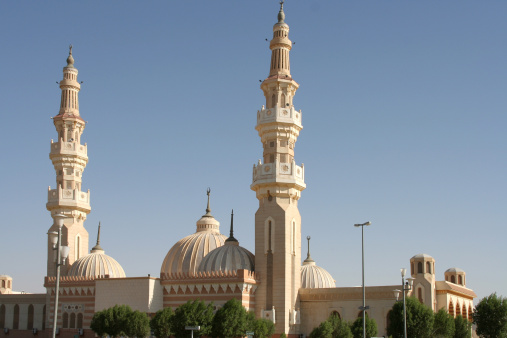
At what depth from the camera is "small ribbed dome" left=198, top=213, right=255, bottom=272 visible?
64.5 metres

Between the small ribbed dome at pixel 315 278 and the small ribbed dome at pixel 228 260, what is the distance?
26.8ft

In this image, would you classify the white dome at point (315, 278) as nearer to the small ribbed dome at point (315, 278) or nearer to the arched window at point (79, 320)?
the small ribbed dome at point (315, 278)

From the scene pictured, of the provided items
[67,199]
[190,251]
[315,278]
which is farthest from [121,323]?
[315,278]

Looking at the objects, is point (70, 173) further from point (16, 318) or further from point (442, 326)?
point (442, 326)

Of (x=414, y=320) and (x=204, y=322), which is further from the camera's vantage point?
(x=414, y=320)

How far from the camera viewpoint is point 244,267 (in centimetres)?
6444

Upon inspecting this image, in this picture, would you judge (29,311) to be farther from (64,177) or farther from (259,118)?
(259,118)

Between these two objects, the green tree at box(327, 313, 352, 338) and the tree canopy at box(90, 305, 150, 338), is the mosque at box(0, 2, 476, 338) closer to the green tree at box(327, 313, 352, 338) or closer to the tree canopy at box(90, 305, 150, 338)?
the tree canopy at box(90, 305, 150, 338)

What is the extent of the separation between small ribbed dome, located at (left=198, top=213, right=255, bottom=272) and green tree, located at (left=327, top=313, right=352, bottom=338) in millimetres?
10368

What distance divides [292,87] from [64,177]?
27.5 m

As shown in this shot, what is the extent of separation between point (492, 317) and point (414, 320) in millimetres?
12795

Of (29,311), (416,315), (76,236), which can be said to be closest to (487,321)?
(416,315)

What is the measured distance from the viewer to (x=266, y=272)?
208 feet

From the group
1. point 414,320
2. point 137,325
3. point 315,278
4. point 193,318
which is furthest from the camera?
point 315,278
